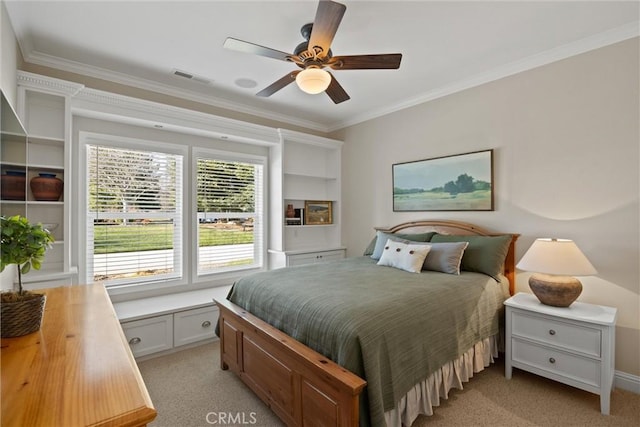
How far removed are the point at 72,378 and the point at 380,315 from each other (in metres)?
1.37

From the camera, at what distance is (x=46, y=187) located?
8.43 feet

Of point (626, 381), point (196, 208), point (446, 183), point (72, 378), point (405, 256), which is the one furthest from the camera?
point (196, 208)

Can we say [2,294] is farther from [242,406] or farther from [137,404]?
[242,406]

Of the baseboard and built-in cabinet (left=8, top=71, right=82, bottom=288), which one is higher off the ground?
built-in cabinet (left=8, top=71, right=82, bottom=288)

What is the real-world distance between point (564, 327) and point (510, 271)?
778mm

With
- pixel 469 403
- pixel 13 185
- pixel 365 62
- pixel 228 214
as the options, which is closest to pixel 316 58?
pixel 365 62

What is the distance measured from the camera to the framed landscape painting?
3.23 metres

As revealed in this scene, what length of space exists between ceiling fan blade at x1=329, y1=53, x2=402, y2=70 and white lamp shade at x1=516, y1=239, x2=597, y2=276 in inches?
69.7

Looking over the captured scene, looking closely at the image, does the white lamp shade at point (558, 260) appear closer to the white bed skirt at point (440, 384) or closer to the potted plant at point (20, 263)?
the white bed skirt at point (440, 384)

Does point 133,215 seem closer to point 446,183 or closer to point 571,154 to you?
point 446,183

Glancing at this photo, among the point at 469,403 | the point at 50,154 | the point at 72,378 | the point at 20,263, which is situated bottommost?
the point at 469,403

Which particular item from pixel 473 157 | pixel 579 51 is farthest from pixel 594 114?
pixel 473 157

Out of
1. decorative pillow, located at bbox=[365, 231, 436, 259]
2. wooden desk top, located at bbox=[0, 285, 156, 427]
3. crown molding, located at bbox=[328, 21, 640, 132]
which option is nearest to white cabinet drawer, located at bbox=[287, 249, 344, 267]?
decorative pillow, located at bbox=[365, 231, 436, 259]

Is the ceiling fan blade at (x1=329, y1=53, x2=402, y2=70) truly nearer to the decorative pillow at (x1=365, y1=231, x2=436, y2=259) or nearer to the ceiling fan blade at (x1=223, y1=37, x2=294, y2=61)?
the ceiling fan blade at (x1=223, y1=37, x2=294, y2=61)
